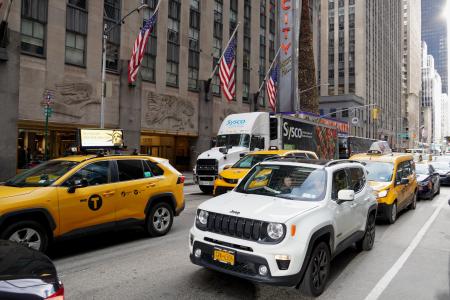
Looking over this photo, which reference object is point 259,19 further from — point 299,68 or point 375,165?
point 375,165

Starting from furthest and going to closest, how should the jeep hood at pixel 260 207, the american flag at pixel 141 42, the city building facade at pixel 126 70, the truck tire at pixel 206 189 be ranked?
the city building facade at pixel 126 70 < the american flag at pixel 141 42 < the truck tire at pixel 206 189 < the jeep hood at pixel 260 207

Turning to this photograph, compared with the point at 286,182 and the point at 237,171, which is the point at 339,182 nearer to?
the point at 286,182

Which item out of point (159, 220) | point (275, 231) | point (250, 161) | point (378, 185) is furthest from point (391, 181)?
point (275, 231)

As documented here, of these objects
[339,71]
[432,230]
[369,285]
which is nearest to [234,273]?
[369,285]

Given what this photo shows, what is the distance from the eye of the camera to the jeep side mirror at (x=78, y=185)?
19.4 ft

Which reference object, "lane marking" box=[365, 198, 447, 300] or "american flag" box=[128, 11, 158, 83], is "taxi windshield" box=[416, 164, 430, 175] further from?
"american flag" box=[128, 11, 158, 83]

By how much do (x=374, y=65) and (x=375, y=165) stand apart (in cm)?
9541

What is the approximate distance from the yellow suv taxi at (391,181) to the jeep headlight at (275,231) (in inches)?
229

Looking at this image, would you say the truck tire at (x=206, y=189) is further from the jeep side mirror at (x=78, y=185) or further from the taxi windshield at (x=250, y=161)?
the jeep side mirror at (x=78, y=185)

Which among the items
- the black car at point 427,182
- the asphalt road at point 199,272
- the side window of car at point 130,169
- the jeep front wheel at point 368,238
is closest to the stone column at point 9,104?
the asphalt road at point 199,272

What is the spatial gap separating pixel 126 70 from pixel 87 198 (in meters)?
19.9

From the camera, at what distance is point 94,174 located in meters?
6.51

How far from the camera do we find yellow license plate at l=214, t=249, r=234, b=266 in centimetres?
428

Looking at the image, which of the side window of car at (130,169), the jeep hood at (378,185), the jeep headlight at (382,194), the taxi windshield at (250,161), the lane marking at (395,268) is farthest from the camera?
the taxi windshield at (250,161)
